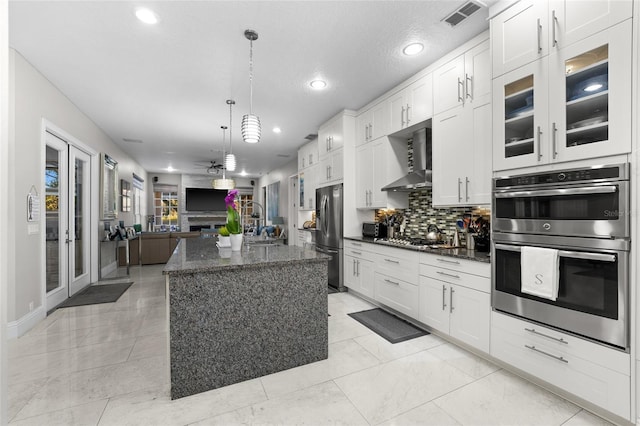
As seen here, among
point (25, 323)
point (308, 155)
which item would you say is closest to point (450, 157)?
point (308, 155)

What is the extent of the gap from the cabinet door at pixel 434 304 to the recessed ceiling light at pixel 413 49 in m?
2.24

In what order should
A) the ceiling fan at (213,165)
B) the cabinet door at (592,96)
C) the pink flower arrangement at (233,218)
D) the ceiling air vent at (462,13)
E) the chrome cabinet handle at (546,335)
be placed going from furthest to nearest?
the ceiling fan at (213,165) → the pink flower arrangement at (233,218) → the ceiling air vent at (462,13) → the chrome cabinet handle at (546,335) → the cabinet door at (592,96)

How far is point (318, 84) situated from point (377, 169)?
52.5 inches

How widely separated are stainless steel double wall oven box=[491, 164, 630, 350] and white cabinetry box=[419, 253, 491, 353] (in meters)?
0.15

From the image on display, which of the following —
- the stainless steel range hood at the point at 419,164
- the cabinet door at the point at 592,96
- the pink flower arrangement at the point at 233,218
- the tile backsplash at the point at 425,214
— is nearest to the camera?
the cabinet door at the point at 592,96

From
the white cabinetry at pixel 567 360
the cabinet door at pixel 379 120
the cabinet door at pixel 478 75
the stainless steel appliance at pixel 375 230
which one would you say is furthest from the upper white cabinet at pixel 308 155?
the white cabinetry at pixel 567 360

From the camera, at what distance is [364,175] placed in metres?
4.20

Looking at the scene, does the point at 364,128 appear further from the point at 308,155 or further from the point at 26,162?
the point at 26,162

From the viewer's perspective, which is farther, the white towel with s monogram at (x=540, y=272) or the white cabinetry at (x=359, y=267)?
the white cabinetry at (x=359, y=267)

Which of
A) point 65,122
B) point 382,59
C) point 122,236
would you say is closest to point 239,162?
point 122,236

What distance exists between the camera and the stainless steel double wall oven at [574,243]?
1618mm

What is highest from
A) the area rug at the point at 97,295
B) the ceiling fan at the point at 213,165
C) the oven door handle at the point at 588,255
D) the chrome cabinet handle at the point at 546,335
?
the ceiling fan at the point at 213,165

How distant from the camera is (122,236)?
18.3 ft

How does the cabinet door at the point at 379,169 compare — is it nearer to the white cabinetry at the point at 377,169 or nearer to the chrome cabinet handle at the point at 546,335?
the white cabinetry at the point at 377,169
